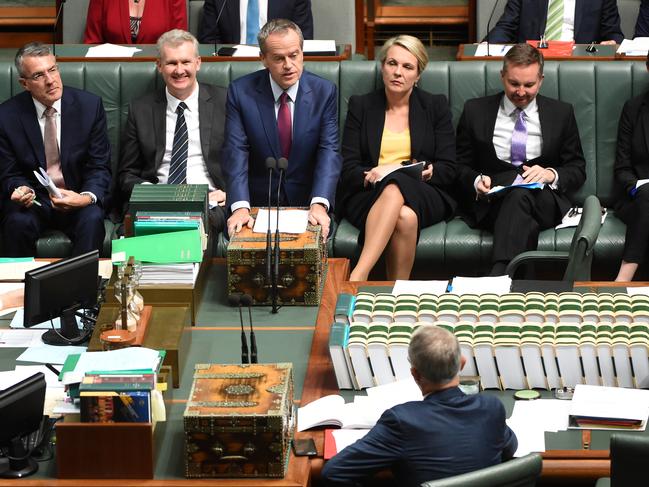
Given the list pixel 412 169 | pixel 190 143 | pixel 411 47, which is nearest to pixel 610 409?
pixel 412 169

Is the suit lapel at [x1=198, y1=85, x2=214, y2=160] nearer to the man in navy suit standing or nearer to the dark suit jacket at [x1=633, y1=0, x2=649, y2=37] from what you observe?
the man in navy suit standing

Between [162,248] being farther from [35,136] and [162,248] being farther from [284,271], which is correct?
[35,136]

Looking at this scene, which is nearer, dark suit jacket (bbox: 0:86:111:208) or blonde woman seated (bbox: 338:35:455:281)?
blonde woman seated (bbox: 338:35:455:281)

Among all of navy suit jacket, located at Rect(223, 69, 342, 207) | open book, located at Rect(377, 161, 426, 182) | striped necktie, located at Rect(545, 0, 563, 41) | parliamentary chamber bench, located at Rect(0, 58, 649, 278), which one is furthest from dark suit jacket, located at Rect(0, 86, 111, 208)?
striped necktie, located at Rect(545, 0, 563, 41)

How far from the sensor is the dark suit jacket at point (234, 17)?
23.8 ft

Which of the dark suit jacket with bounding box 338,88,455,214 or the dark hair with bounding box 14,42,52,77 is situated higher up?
the dark hair with bounding box 14,42,52,77

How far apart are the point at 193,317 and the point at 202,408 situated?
3.38 ft

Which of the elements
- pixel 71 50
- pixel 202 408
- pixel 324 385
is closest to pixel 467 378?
pixel 324 385

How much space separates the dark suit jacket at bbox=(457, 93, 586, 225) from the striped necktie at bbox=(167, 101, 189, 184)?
1.30 m

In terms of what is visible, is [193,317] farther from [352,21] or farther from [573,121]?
[352,21]

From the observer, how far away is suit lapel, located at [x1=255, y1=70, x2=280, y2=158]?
5.74 meters

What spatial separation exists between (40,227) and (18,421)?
2.68 m

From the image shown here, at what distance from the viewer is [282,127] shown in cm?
580

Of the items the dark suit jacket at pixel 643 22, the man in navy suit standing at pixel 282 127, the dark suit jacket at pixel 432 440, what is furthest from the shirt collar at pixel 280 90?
the dark suit jacket at pixel 432 440
